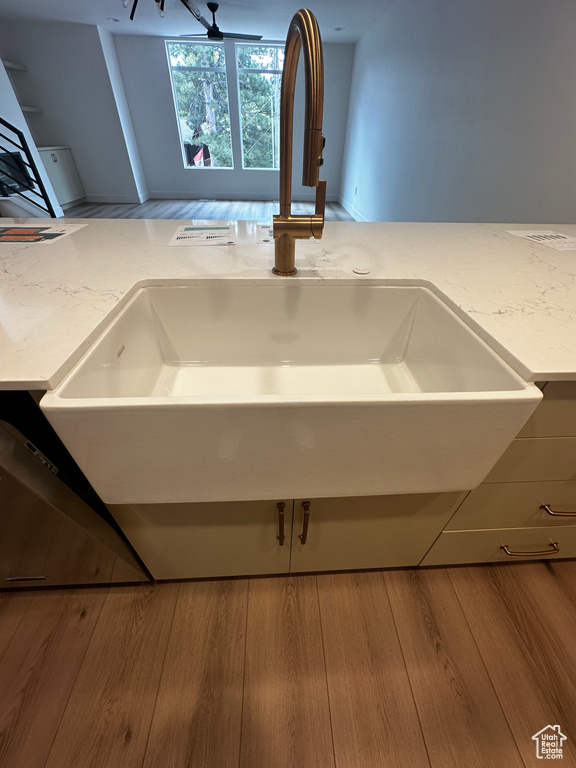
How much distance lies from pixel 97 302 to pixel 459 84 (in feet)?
10.0

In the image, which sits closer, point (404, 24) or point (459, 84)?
point (459, 84)

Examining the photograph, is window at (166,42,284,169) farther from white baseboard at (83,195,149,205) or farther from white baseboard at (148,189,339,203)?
white baseboard at (83,195,149,205)

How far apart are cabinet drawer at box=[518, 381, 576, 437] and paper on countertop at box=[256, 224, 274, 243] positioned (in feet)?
2.72

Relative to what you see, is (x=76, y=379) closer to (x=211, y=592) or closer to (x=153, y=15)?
(x=211, y=592)

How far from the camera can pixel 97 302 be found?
684 mm

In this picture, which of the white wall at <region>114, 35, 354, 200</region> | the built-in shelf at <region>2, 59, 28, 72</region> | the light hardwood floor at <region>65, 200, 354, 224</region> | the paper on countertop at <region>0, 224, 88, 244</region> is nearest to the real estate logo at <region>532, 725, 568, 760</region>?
the paper on countertop at <region>0, 224, 88, 244</region>

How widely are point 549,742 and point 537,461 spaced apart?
2.24ft

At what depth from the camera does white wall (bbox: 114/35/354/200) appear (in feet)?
17.1

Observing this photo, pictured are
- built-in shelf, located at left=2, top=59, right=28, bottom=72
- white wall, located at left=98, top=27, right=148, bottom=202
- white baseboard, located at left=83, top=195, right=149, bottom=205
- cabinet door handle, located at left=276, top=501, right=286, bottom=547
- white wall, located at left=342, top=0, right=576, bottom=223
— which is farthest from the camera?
white baseboard, located at left=83, top=195, right=149, bottom=205

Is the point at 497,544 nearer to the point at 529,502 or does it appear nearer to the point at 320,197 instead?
the point at 529,502

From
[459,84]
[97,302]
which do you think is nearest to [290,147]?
[97,302]

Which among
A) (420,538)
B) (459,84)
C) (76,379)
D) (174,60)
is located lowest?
(420,538)

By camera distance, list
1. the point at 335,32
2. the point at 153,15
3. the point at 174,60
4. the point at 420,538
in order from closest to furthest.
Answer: the point at 420,538 < the point at 153,15 < the point at 335,32 < the point at 174,60

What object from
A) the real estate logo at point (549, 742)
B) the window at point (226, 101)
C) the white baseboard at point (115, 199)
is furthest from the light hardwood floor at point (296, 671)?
the white baseboard at point (115, 199)
